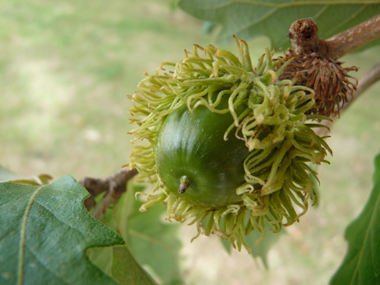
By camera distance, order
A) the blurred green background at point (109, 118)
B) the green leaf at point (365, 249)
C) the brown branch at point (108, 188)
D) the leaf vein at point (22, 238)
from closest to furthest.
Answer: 1. the leaf vein at point (22, 238)
2. the green leaf at point (365, 249)
3. the brown branch at point (108, 188)
4. the blurred green background at point (109, 118)

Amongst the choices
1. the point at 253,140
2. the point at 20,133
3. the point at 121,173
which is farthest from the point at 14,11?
the point at 253,140

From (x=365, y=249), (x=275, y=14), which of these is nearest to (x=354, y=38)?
(x=275, y=14)

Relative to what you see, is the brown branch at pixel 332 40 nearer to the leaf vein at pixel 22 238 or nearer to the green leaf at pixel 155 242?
the leaf vein at pixel 22 238

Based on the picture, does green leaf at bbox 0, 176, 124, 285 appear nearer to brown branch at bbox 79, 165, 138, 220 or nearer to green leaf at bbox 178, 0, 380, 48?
brown branch at bbox 79, 165, 138, 220

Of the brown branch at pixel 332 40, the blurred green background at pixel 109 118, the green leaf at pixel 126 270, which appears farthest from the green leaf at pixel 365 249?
the blurred green background at pixel 109 118

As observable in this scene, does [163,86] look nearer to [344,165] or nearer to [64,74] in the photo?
[344,165]

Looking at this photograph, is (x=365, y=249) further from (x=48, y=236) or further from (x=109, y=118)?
(x=109, y=118)
